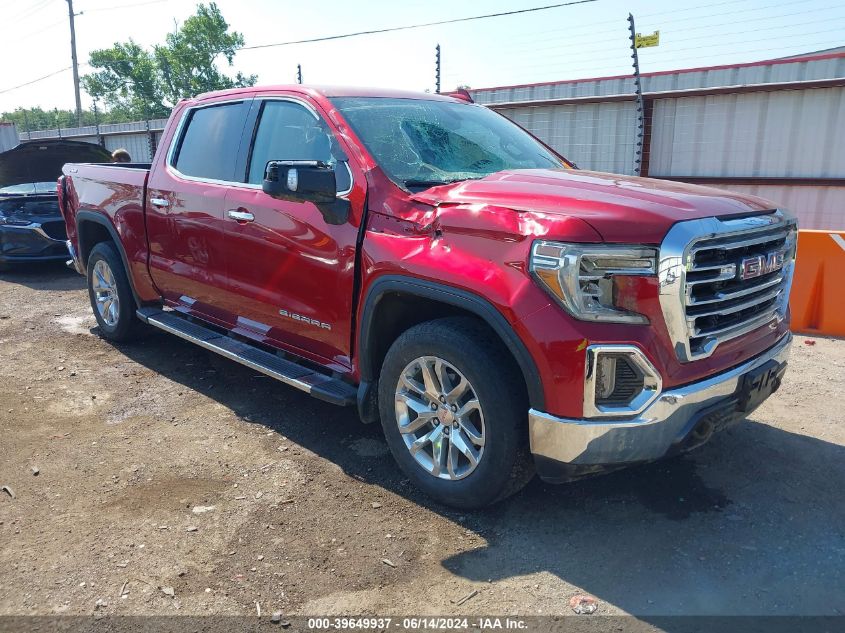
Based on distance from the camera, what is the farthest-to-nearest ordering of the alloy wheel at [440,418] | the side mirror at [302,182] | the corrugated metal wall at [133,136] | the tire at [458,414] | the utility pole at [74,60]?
the utility pole at [74,60]
the corrugated metal wall at [133,136]
the side mirror at [302,182]
the alloy wheel at [440,418]
the tire at [458,414]

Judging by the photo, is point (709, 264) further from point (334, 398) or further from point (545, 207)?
point (334, 398)

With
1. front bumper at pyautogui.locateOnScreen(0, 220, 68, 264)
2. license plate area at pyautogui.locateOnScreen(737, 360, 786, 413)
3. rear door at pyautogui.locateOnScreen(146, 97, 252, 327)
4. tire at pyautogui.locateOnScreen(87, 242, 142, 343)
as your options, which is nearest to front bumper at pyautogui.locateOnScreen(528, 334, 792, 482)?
license plate area at pyautogui.locateOnScreen(737, 360, 786, 413)

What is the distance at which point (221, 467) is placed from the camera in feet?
12.6

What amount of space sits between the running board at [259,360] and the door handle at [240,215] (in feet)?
2.76

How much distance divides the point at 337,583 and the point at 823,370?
426 cm

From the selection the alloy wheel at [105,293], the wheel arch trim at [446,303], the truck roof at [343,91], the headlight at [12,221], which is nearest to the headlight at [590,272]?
the wheel arch trim at [446,303]

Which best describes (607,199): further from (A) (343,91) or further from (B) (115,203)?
(B) (115,203)

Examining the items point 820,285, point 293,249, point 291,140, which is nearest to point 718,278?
point 293,249

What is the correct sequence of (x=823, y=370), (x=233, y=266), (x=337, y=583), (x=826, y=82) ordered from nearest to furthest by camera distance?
(x=337, y=583)
(x=233, y=266)
(x=823, y=370)
(x=826, y=82)

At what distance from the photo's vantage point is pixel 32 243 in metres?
9.39

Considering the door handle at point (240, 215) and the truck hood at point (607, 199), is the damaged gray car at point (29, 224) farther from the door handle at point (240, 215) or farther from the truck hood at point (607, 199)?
the truck hood at point (607, 199)

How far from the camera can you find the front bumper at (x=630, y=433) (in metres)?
2.74

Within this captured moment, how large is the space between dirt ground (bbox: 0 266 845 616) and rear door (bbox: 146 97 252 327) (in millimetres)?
805

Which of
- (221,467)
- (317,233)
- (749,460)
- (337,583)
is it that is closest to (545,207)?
(317,233)
